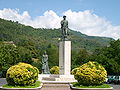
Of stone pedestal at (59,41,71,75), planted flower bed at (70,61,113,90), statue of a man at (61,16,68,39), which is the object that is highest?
statue of a man at (61,16,68,39)

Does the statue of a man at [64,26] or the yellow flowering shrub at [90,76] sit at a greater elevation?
the statue of a man at [64,26]

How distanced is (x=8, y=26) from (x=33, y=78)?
13175 centimetres

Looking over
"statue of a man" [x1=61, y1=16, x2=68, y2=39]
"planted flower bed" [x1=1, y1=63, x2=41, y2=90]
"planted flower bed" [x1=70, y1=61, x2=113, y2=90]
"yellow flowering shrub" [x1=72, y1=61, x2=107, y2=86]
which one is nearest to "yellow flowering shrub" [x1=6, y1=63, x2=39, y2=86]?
"planted flower bed" [x1=1, y1=63, x2=41, y2=90]

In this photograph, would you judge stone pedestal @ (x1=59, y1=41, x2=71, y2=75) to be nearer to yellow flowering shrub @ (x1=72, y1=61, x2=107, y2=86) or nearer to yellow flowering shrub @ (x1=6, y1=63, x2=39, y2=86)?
yellow flowering shrub @ (x1=72, y1=61, x2=107, y2=86)

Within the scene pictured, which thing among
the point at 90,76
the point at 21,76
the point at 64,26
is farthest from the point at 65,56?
the point at 21,76

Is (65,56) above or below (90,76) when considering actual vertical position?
above

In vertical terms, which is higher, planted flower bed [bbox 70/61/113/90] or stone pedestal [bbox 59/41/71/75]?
stone pedestal [bbox 59/41/71/75]

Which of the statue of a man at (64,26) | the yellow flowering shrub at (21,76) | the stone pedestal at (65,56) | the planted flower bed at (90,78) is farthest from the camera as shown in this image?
the statue of a man at (64,26)

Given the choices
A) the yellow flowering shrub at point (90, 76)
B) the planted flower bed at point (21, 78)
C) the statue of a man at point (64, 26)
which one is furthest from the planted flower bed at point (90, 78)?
the statue of a man at point (64, 26)

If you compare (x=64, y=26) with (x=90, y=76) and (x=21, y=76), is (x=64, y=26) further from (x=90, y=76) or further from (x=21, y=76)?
(x=21, y=76)

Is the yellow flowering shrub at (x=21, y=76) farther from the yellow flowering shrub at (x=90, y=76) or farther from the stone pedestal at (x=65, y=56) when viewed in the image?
the stone pedestal at (x=65, y=56)

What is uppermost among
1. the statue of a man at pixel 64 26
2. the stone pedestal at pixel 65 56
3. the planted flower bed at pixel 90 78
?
the statue of a man at pixel 64 26

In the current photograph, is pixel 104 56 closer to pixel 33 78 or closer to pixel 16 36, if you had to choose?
pixel 33 78

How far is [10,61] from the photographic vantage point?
6181 centimetres
